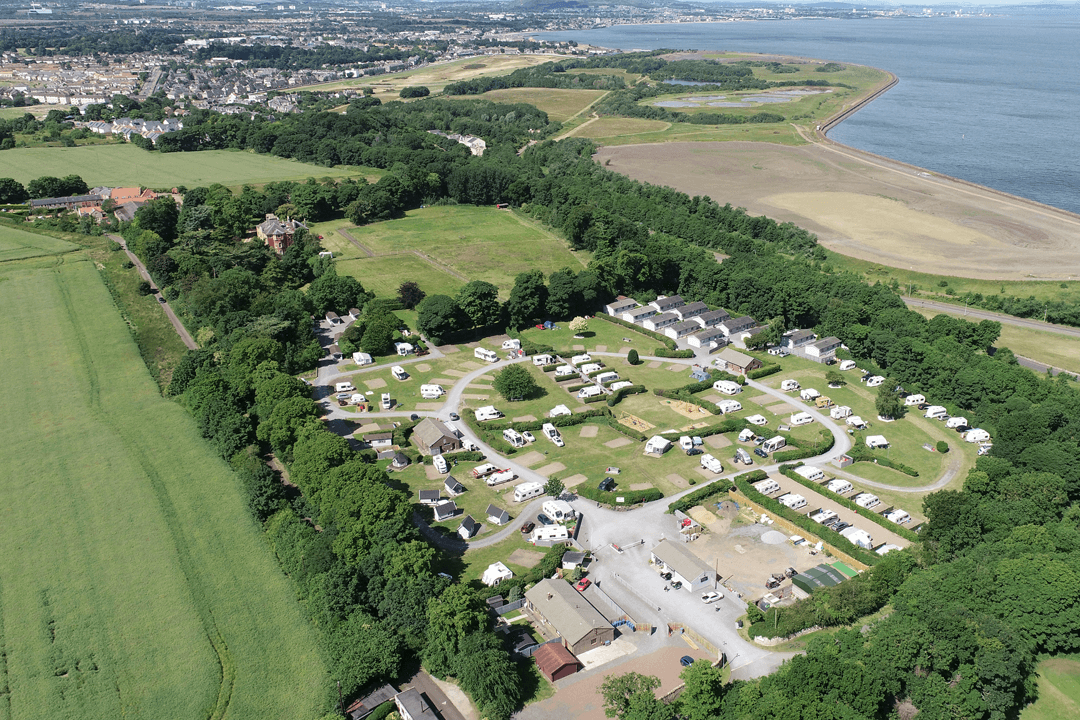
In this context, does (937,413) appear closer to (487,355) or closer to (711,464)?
(711,464)

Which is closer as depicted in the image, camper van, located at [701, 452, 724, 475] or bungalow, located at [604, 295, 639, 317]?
camper van, located at [701, 452, 724, 475]

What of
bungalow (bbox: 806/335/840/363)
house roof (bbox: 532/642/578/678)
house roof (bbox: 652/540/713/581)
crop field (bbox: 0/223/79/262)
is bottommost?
A: house roof (bbox: 532/642/578/678)

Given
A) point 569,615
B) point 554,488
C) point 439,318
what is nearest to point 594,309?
point 439,318

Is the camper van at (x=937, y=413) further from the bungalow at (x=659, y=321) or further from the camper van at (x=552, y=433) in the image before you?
the camper van at (x=552, y=433)

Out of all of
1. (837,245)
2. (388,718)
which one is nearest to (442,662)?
(388,718)

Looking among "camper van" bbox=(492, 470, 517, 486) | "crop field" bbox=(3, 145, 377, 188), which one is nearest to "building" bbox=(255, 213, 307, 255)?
"crop field" bbox=(3, 145, 377, 188)

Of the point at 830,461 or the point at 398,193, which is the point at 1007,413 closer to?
the point at 830,461

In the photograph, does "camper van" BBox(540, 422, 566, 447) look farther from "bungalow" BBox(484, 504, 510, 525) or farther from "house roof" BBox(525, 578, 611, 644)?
"house roof" BBox(525, 578, 611, 644)
